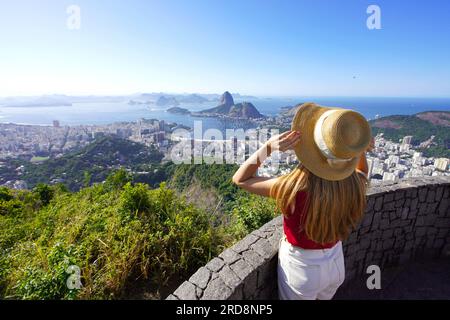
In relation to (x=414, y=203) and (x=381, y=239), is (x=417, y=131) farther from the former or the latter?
(x=381, y=239)

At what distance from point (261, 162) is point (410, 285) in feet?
9.09

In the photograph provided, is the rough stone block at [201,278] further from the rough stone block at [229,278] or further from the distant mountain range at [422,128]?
the distant mountain range at [422,128]

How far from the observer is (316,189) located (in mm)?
1399

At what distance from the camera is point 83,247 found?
2271 mm

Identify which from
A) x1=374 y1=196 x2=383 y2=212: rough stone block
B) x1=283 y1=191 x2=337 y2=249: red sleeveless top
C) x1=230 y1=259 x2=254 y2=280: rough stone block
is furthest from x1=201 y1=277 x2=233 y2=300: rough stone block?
x1=374 y1=196 x2=383 y2=212: rough stone block

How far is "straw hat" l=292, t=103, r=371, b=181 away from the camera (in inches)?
48.8

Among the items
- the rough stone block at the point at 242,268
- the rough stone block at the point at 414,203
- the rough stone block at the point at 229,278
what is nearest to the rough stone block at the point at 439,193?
the rough stone block at the point at 414,203

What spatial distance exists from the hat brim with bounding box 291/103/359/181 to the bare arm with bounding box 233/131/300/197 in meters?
0.05

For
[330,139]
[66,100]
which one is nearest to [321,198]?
[330,139]

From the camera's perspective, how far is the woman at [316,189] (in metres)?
1.28

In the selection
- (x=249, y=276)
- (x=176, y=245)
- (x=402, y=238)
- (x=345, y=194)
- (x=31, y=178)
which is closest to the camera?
(x=345, y=194)

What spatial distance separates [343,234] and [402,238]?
2067mm
